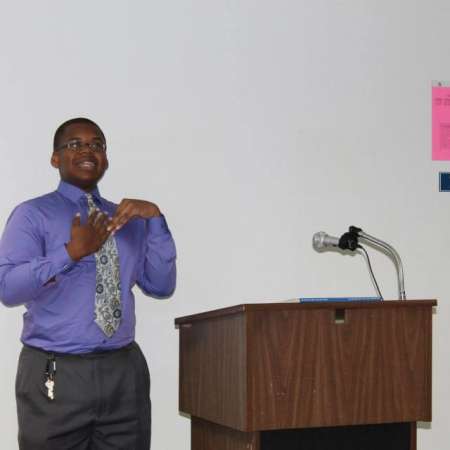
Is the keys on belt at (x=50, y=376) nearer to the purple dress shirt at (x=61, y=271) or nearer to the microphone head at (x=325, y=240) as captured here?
the purple dress shirt at (x=61, y=271)

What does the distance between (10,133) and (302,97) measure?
50.5 inches

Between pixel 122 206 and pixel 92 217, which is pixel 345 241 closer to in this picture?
pixel 122 206

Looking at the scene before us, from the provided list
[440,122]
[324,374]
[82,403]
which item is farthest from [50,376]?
[440,122]

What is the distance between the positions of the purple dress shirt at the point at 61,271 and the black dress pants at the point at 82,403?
0.18ft

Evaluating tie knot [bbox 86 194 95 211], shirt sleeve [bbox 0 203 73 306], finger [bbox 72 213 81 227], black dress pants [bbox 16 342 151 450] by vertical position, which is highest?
tie knot [bbox 86 194 95 211]

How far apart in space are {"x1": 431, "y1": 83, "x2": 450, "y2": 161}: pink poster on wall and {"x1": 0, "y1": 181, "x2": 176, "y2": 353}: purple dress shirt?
1.52 metres

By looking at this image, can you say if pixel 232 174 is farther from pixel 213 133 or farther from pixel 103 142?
pixel 103 142

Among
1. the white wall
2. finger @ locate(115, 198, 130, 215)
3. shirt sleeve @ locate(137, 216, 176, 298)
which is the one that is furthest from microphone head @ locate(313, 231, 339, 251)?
finger @ locate(115, 198, 130, 215)

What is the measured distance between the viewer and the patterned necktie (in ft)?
9.41

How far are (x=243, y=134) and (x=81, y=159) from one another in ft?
2.89

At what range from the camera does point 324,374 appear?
8.50ft

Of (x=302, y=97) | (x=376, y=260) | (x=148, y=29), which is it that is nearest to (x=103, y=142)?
(x=148, y=29)

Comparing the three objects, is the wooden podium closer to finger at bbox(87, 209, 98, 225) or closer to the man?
the man

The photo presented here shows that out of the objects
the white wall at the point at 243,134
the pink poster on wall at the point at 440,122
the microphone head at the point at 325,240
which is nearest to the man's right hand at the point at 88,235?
the white wall at the point at 243,134
